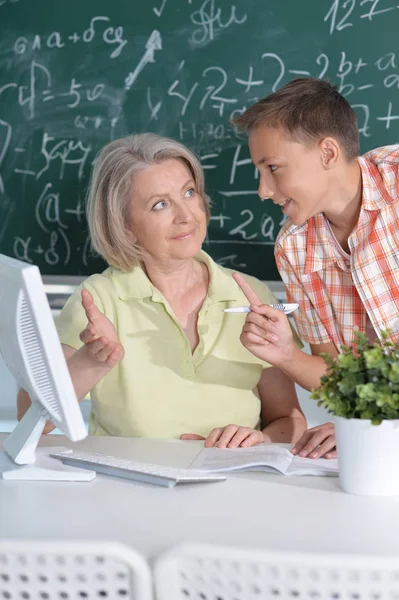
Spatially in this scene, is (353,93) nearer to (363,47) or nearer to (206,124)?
(363,47)

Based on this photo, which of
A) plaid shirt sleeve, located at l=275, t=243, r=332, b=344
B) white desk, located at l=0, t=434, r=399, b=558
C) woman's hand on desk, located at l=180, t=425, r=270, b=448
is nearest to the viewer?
white desk, located at l=0, t=434, r=399, b=558

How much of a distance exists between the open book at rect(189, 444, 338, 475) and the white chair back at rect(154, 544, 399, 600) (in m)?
0.65

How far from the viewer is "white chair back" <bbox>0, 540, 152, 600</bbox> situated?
887mm

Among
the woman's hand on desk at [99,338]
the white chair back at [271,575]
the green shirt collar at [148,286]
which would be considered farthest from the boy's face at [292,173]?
the white chair back at [271,575]

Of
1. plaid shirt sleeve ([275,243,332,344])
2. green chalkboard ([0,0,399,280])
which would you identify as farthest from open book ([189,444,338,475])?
green chalkboard ([0,0,399,280])

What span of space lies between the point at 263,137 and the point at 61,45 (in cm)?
116

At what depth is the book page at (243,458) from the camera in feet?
5.10

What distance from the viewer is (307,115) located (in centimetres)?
215

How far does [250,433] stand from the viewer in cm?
180

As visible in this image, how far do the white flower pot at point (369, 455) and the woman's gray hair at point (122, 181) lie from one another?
1.03 metres

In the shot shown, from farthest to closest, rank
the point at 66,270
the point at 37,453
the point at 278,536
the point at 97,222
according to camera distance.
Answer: the point at 66,270 → the point at 97,222 → the point at 37,453 → the point at 278,536

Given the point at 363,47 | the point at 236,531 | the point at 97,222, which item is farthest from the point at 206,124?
the point at 236,531

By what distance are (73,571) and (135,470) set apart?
607 millimetres

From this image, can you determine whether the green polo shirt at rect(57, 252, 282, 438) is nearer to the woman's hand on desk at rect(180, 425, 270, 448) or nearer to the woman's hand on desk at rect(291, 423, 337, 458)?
the woman's hand on desk at rect(180, 425, 270, 448)
